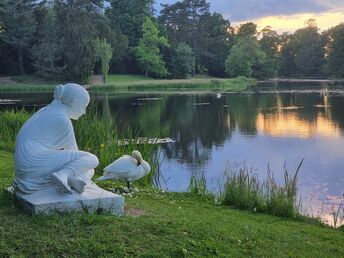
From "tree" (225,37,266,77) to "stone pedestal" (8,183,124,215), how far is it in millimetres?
61651

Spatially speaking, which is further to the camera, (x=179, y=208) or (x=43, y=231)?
(x=179, y=208)

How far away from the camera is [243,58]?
6550 centimetres

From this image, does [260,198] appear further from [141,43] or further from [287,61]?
[287,61]

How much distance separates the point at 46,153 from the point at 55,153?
0.09 meters

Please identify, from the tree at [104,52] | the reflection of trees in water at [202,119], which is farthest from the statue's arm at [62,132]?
the tree at [104,52]

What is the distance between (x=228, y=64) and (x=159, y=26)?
1053cm

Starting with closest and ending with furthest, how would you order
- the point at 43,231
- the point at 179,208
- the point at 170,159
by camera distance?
the point at 43,231, the point at 179,208, the point at 170,159

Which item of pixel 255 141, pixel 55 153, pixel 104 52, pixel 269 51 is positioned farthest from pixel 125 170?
pixel 269 51

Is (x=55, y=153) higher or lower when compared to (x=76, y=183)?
higher

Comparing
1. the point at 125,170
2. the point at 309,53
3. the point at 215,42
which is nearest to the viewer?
the point at 125,170

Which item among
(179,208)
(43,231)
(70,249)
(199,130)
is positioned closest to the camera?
(70,249)

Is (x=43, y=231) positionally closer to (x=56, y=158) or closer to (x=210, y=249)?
(x=56, y=158)

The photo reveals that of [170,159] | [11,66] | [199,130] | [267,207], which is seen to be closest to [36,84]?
[11,66]

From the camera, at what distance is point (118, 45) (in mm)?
55250
